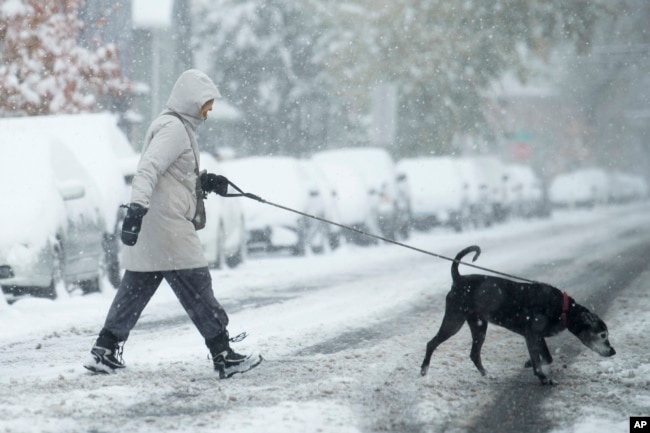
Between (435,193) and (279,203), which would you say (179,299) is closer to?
(279,203)

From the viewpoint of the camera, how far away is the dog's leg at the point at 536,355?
23.1 feet

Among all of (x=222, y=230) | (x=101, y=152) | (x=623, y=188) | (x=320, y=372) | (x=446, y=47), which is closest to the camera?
(x=320, y=372)

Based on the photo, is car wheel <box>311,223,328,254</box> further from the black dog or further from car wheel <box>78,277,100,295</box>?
the black dog

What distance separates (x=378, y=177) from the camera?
24250 mm

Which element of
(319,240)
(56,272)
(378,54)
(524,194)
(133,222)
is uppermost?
(378,54)

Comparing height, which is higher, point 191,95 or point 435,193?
point 191,95

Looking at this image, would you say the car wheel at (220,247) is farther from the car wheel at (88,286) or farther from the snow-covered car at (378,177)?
the snow-covered car at (378,177)

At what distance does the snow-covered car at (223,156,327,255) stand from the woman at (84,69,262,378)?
11218 millimetres

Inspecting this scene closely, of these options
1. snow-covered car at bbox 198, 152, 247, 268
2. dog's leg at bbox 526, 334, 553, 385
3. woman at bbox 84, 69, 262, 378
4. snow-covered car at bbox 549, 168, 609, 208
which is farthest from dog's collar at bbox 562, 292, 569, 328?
snow-covered car at bbox 549, 168, 609, 208

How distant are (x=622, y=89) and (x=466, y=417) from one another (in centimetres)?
5766

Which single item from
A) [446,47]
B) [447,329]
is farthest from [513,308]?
[446,47]

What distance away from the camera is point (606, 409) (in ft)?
20.9

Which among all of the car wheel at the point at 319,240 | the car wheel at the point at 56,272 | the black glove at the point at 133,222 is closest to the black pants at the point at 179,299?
the black glove at the point at 133,222

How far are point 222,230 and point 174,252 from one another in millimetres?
8799
